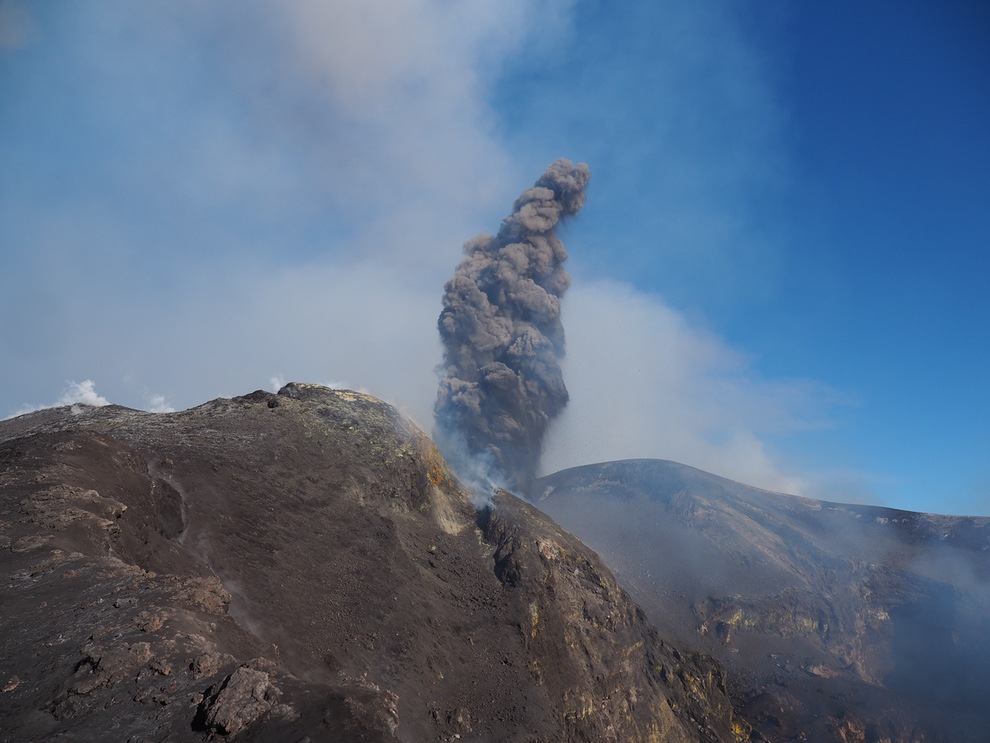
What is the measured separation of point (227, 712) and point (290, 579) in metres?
12.9

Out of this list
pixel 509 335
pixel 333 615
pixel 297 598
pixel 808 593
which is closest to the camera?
pixel 297 598

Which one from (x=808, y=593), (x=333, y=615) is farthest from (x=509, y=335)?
(x=333, y=615)

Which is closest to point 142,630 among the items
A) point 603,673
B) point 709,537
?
point 603,673

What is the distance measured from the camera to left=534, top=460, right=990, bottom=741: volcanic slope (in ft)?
150

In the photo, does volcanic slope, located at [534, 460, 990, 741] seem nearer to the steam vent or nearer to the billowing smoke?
the steam vent

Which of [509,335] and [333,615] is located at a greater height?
[509,335]

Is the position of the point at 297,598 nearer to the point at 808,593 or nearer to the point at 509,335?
the point at 509,335

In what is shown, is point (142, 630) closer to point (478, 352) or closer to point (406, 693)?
point (406, 693)

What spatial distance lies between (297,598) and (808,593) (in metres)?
64.5

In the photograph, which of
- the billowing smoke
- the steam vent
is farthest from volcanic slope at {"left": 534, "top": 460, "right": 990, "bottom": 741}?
the billowing smoke

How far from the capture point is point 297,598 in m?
18.0

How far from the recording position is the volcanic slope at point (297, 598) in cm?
749

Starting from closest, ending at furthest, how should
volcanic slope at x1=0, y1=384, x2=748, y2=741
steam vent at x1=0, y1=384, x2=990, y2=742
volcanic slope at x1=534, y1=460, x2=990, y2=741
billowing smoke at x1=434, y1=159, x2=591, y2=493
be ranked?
volcanic slope at x1=0, y1=384, x2=748, y2=741 → steam vent at x1=0, y1=384, x2=990, y2=742 → volcanic slope at x1=534, y1=460, x2=990, y2=741 → billowing smoke at x1=434, y1=159, x2=591, y2=493

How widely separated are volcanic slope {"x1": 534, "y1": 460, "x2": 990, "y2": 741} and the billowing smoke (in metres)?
14.4
